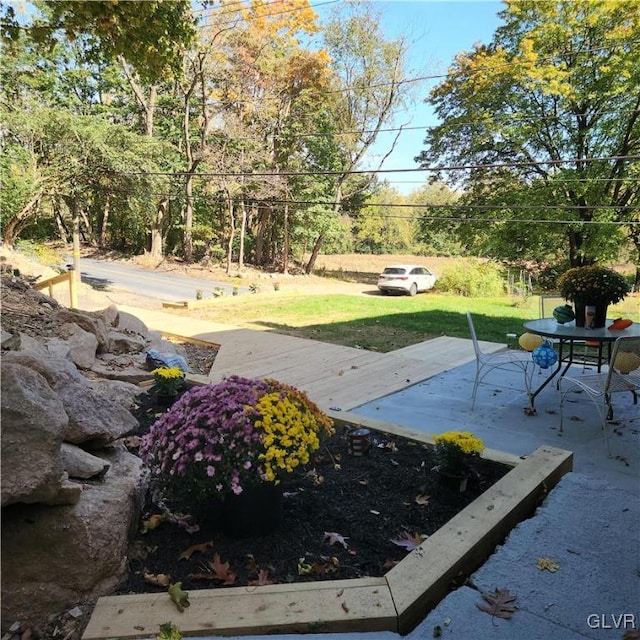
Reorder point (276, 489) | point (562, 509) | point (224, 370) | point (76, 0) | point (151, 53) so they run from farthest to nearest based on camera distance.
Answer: point (224, 370) → point (151, 53) → point (76, 0) → point (562, 509) → point (276, 489)

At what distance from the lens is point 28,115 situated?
1273 cm

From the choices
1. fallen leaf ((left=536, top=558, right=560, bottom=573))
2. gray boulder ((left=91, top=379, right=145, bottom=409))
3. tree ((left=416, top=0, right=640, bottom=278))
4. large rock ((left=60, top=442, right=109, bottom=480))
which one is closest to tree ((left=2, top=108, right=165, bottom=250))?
tree ((left=416, top=0, right=640, bottom=278))

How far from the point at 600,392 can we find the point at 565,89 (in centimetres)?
1115

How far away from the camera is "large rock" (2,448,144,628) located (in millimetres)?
1620

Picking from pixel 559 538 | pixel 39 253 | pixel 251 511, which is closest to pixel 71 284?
pixel 251 511

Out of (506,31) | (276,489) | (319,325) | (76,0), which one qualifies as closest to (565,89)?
(506,31)

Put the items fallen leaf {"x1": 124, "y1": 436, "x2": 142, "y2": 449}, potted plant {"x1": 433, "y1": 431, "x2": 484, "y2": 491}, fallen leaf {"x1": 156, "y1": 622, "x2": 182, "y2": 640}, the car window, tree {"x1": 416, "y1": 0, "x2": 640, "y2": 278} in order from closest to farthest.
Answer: fallen leaf {"x1": 156, "y1": 622, "x2": 182, "y2": 640}, potted plant {"x1": 433, "y1": 431, "x2": 484, "y2": 491}, fallen leaf {"x1": 124, "y1": 436, "x2": 142, "y2": 449}, tree {"x1": 416, "y1": 0, "x2": 640, "y2": 278}, the car window

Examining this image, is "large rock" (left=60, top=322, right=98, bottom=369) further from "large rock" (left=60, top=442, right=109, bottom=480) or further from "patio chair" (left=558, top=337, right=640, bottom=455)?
"patio chair" (left=558, top=337, right=640, bottom=455)

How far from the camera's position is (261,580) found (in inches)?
66.7

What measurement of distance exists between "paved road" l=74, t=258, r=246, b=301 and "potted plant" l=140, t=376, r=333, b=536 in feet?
36.8

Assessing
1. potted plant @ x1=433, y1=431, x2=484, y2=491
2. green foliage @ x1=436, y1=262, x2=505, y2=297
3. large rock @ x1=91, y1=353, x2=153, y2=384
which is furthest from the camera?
green foliage @ x1=436, y1=262, x2=505, y2=297

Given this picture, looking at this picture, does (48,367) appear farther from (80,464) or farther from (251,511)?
(251,511)

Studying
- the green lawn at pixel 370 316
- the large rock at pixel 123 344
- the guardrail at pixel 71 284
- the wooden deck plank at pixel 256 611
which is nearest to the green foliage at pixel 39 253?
the guardrail at pixel 71 284

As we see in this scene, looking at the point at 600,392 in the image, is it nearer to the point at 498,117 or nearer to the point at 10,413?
the point at 10,413
